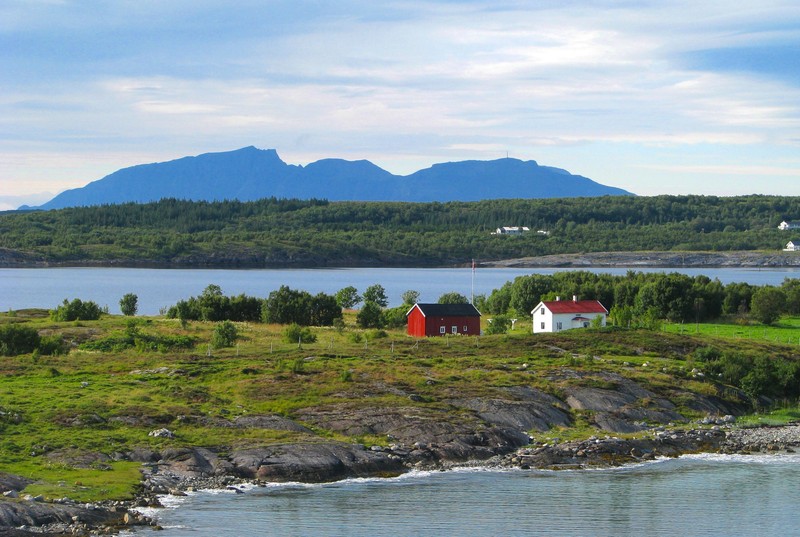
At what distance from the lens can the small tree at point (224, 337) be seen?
68.6 meters

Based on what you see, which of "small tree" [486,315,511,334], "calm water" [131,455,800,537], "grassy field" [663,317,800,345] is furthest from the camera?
"small tree" [486,315,511,334]

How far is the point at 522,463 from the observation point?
143 feet

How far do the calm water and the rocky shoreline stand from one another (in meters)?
1.07

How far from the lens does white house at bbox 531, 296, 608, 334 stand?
78.4 m

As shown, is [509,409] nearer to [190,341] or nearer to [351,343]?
[351,343]

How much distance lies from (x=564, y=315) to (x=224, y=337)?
25534 millimetres

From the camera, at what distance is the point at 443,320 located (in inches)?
2995

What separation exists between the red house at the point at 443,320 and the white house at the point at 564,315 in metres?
5.17

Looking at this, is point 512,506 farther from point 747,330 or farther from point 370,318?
point 747,330

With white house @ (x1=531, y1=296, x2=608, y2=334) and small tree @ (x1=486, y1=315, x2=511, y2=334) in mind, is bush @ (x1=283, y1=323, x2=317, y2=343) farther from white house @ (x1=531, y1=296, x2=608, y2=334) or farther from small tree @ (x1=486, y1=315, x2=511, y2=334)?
white house @ (x1=531, y1=296, x2=608, y2=334)

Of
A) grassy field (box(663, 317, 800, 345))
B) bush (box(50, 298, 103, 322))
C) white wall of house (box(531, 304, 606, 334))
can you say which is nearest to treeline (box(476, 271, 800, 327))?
grassy field (box(663, 317, 800, 345))

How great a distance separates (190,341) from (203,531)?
3798cm

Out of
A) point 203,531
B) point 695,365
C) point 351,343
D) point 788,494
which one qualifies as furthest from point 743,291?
point 203,531

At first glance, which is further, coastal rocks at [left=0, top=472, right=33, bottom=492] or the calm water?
the calm water
